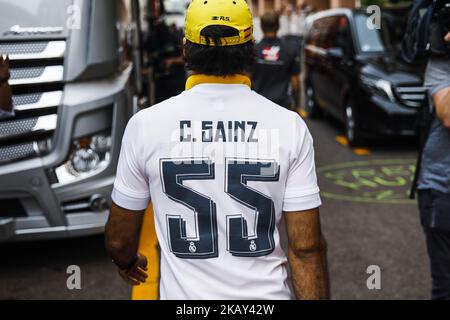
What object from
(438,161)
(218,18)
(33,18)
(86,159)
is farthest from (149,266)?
(218,18)

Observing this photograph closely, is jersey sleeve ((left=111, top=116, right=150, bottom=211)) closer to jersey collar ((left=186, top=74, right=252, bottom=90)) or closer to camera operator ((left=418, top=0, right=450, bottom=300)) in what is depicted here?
jersey collar ((left=186, top=74, right=252, bottom=90))

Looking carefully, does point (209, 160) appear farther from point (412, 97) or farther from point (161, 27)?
point (161, 27)

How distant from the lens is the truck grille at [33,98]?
484 cm

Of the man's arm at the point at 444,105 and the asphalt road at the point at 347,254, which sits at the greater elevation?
the man's arm at the point at 444,105

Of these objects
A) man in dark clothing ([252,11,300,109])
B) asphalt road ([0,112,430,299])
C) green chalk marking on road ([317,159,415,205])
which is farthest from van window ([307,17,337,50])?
man in dark clothing ([252,11,300,109])

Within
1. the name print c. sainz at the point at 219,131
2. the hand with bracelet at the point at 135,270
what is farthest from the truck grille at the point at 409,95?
the name print c. sainz at the point at 219,131

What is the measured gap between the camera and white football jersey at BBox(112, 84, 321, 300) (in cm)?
215

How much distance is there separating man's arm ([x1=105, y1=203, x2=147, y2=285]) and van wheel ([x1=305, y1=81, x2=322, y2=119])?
10596 mm

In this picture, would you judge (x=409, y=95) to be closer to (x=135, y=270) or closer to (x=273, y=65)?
(x=273, y=65)

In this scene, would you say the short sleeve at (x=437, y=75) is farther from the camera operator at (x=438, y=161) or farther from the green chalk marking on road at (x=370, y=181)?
the green chalk marking on road at (x=370, y=181)

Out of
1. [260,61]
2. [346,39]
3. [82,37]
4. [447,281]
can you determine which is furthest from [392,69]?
[447,281]

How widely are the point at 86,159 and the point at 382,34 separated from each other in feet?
21.6

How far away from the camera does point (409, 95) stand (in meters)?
9.18

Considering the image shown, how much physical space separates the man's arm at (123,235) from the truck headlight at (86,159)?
262 centimetres
